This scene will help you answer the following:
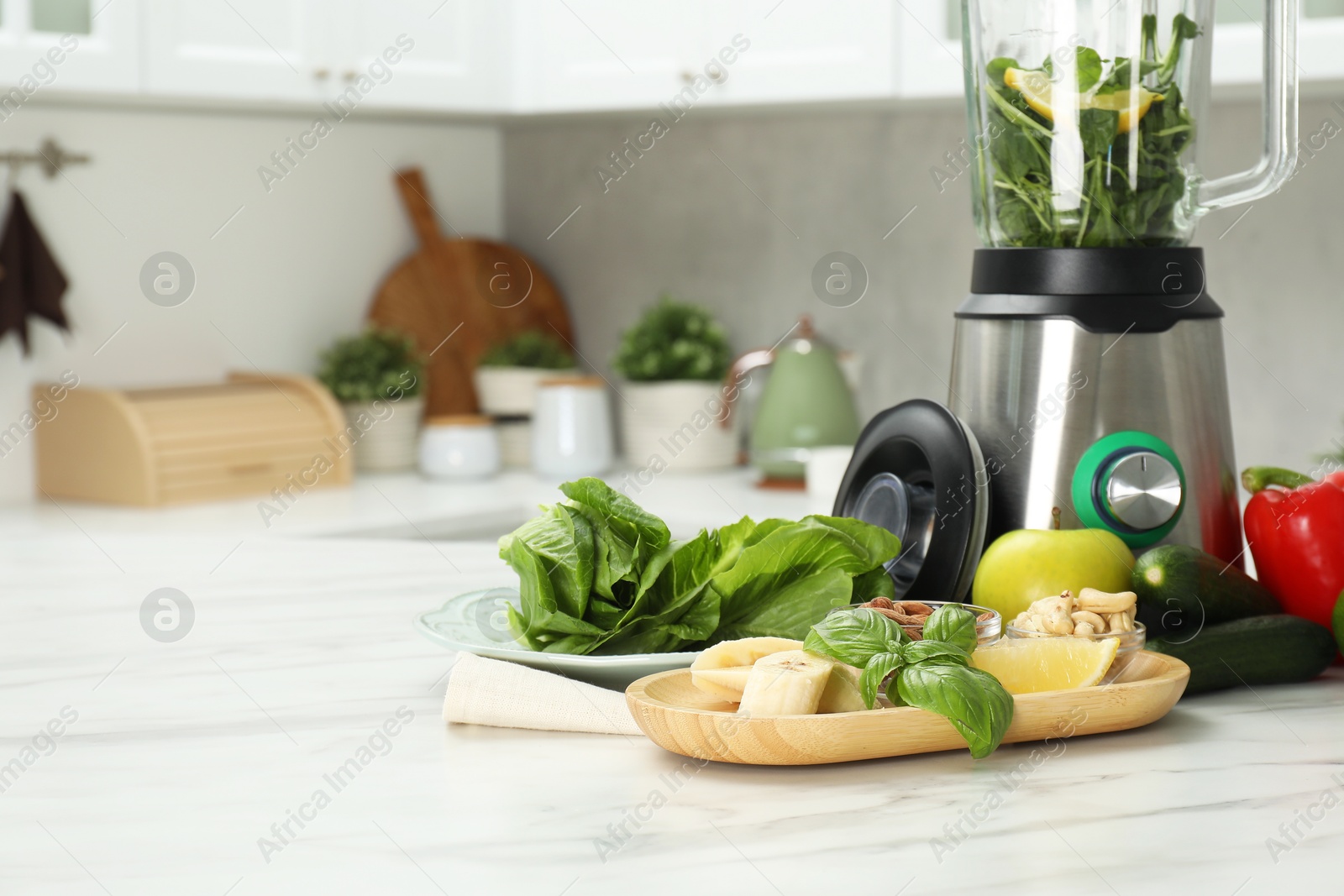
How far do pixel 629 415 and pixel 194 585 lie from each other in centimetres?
123

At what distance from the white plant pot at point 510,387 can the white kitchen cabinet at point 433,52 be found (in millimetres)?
469

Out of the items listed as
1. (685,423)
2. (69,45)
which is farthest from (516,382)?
(69,45)

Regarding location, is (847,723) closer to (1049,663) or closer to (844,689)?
(844,689)

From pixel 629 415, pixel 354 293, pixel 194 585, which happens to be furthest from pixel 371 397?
pixel 194 585

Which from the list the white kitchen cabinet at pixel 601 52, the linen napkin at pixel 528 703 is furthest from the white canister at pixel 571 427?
the linen napkin at pixel 528 703

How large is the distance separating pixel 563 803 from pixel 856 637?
6.9 inches

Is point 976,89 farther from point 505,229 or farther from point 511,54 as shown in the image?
point 505,229

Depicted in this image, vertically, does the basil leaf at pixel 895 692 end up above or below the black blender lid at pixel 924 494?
below

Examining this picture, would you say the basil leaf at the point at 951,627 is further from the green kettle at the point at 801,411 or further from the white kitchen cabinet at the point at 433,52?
the white kitchen cabinet at the point at 433,52

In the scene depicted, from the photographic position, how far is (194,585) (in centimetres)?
137

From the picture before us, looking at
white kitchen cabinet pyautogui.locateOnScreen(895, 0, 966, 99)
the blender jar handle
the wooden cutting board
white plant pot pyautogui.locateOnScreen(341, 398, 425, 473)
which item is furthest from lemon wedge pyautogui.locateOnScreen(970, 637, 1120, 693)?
the wooden cutting board

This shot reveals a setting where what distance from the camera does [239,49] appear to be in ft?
6.57

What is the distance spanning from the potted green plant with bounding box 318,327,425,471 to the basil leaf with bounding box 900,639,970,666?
1733 mm

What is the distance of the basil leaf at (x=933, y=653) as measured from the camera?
0.77m
